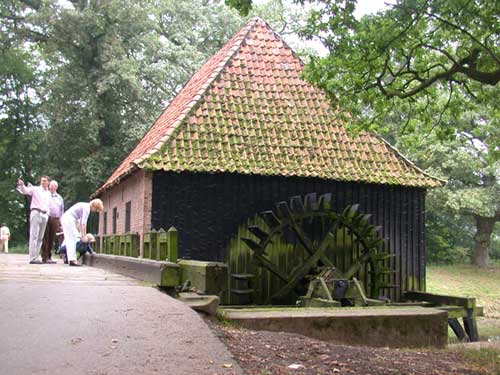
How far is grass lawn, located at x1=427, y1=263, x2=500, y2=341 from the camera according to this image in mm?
22298

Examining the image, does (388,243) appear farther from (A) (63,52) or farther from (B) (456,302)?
(A) (63,52)

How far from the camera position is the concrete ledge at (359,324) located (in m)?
6.94

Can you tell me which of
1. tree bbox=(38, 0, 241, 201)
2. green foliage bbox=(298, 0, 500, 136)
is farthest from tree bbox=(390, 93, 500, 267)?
green foliage bbox=(298, 0, 500, 136)

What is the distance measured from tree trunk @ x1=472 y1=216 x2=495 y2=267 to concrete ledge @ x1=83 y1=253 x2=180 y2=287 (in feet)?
97.9

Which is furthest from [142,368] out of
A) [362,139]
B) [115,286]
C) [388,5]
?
[362,139]

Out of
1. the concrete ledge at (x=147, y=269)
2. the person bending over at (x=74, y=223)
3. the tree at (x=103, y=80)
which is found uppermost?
the tree at (x=103, y=80)

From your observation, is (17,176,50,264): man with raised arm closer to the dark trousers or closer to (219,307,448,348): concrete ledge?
the dark trousers

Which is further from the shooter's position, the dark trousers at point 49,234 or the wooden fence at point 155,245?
the dark trousers at point 49,234

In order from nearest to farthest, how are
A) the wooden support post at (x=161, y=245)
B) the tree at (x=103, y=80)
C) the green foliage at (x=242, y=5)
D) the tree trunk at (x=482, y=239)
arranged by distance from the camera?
1. the wooden support post at (x=161, y=245)
2. the green foliage at (x=242, y=5)
3. the tree at (x=103, y=80)
4. the tree trunk at (x=482, y=239)

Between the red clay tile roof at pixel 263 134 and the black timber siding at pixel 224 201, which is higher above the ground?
the red clay tile roof at pixel 263 134

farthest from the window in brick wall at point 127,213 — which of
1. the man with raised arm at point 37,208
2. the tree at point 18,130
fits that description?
the tree at point 18,130

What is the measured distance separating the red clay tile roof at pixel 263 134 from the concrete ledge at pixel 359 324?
726 centimetres

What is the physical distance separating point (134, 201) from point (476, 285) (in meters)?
20.7

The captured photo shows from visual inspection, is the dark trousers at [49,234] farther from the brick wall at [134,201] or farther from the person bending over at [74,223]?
the brick wall at [134,201]
